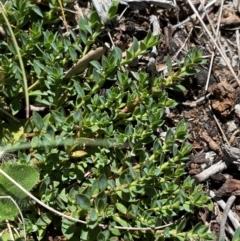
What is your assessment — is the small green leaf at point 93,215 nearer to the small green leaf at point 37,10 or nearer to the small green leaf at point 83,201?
the small green leaf at point 83,201

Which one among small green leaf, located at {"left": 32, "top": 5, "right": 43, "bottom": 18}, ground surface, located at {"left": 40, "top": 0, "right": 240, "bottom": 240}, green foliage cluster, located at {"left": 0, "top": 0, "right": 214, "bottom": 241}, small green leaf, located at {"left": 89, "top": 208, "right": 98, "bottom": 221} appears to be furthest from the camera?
ground surface, located at {"left": 40, "top": 0, "right": 240, "bottom": 240}

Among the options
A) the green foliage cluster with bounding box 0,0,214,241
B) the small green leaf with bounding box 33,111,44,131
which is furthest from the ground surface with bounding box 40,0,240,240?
the small green leaf with bounding box 33,111,44,131

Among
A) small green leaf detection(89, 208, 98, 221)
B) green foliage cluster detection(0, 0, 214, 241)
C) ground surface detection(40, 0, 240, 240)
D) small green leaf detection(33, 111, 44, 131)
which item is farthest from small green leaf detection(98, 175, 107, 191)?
ground surface detection(40, 0, 240, 240)

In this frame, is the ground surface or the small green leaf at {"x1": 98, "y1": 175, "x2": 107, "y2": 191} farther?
the ground surface

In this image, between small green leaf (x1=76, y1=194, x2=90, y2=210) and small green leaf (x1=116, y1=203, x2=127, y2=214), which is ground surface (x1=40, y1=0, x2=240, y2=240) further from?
small green leaf (x1=76, y1=194, x2=90, y2=210)

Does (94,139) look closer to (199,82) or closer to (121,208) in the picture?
(121,208)

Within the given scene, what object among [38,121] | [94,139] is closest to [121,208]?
[94,139]

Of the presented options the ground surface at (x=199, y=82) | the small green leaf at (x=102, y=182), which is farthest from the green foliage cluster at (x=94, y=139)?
the ground surface at (x=199, y=82)

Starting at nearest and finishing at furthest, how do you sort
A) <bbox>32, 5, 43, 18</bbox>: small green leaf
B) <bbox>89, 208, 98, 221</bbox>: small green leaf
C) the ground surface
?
1. <bbox>89, 208, 98, 221</bbox>: small green leaf
2. <bbox>32, 5, 43, 18</bbox>: small green leaf
3. the ground surface

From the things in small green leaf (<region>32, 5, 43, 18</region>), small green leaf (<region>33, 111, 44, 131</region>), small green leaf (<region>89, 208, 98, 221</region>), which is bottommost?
small green leaf (<region>89, 208, 98, 221</region>)

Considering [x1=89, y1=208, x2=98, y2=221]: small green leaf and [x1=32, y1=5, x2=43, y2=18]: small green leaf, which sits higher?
[x1=32, y1=5, x2=43, y2=18]: small green leaf
